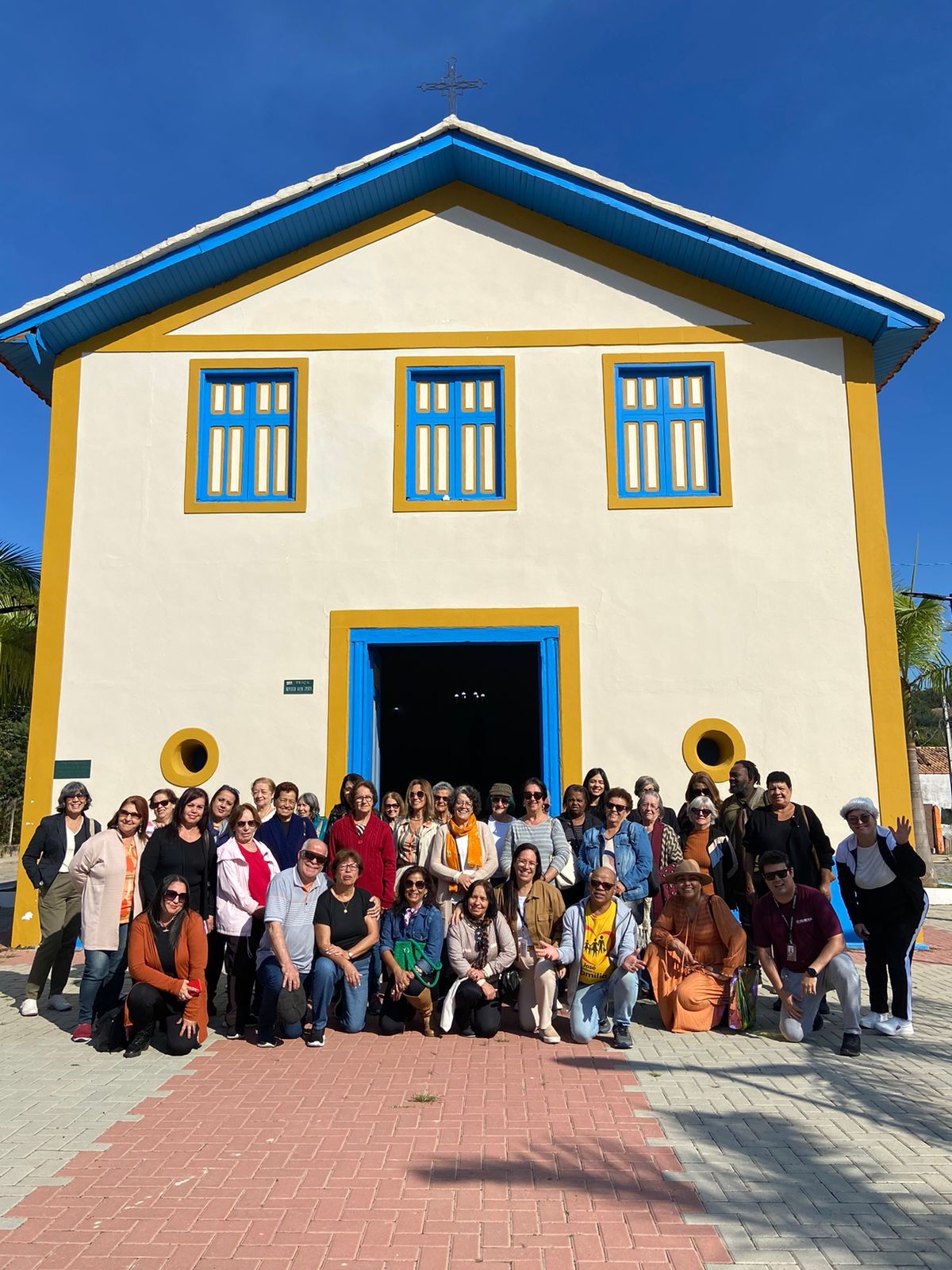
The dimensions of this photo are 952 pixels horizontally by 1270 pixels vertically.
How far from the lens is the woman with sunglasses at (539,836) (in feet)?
24.1

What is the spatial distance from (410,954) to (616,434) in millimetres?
6334

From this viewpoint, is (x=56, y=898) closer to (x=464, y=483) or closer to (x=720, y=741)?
(x=464, y=483)

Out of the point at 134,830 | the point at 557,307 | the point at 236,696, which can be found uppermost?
the point at 557,307

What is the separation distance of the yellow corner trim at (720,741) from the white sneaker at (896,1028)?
357 cm

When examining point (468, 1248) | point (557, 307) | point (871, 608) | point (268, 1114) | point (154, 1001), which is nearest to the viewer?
point (468, 1248)

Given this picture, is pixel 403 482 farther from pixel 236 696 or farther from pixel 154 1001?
pixel 154 1001

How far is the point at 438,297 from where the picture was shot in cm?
1103

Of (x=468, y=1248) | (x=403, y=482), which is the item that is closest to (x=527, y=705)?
(x=403, y=482)

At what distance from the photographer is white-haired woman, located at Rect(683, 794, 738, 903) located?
293 inches

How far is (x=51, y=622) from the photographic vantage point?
10500 mm

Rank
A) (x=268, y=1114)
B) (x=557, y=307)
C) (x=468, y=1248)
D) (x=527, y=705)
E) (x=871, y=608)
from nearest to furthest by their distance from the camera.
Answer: (x=468, y=1248), (x=268, y=1114), (x=871, y=608), (x=557, y=307), (x=527, y=705)

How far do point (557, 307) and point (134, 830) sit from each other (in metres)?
7.35

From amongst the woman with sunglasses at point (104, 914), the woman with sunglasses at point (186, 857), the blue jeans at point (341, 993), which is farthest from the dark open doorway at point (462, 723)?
the blue jeans at point (341, 993)

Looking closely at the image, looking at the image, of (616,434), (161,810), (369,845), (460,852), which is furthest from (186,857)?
(616,434)
